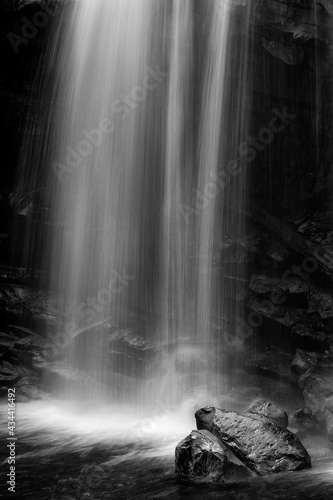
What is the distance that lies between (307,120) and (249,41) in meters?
3.25

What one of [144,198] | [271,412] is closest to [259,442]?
[271,412]

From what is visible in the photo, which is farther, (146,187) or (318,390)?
(146,187)

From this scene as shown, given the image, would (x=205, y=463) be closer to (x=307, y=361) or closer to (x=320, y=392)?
(x=320, y=392)

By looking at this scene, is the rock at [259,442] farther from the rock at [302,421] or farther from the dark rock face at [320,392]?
the rock at [302,421]

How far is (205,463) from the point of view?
7566 millimetres

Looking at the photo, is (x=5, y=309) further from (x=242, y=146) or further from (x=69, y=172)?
(x=242, y=146)

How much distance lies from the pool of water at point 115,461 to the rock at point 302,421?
646 mm

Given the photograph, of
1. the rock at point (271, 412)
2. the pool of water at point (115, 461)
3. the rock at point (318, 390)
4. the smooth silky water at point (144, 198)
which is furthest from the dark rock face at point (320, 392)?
the smooth silky water at point (144, 198)

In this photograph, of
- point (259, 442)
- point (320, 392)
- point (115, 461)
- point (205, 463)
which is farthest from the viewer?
point (320, 392)

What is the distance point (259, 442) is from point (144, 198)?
9.55 m

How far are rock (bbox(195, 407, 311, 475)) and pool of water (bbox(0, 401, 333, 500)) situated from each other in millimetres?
217

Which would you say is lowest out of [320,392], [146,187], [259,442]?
[259,442]

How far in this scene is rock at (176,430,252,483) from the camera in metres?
7.46

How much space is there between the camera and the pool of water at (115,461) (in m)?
7.10
